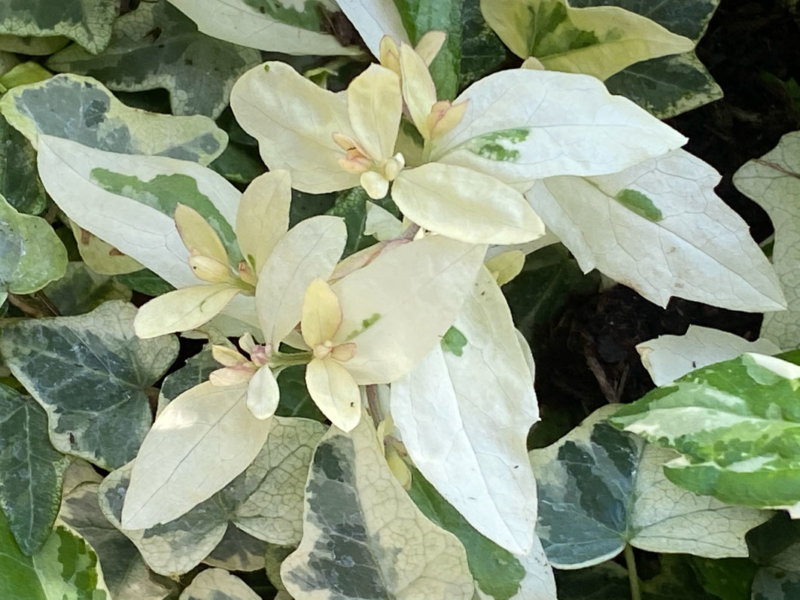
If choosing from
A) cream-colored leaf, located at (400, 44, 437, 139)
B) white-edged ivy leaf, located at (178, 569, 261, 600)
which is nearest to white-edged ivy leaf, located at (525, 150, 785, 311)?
cream-colored leaf, located at (400, 44, 437, 139)

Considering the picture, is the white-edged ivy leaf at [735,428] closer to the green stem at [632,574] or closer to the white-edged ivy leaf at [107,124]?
the green stem at [632,574]

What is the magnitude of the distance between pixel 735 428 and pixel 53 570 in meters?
0.50

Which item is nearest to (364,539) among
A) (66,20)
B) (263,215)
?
(263,215)

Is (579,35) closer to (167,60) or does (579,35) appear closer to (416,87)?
(416,87)

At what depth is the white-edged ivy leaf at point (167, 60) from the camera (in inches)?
27.5

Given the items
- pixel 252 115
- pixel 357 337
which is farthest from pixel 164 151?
pixel 357 337

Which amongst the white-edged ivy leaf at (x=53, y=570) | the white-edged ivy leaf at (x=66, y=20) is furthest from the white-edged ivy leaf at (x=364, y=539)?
the white-edged ivy leaf at (x=66, y=20)

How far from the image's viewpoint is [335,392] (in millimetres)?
471

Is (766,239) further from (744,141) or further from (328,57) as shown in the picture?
(328,57)

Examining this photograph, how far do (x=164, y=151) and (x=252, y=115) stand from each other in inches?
6.1

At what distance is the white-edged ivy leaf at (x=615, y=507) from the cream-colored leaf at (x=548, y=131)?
236 millimetres

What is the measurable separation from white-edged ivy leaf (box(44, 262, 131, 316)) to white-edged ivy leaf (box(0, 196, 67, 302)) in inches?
3.6

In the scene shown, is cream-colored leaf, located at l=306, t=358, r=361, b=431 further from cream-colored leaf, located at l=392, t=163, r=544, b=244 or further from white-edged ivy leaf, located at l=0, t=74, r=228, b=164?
white-edged ivy leaf, located at l=0, t=74, r=228, b=164

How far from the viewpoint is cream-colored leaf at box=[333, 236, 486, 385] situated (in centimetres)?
45
